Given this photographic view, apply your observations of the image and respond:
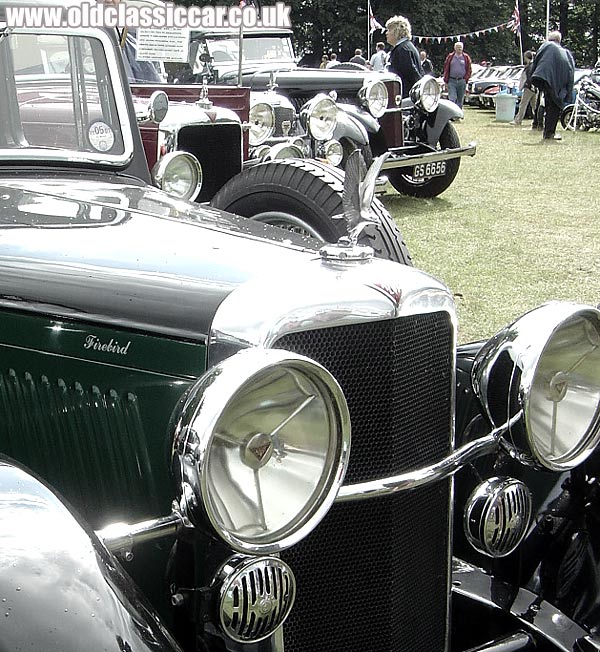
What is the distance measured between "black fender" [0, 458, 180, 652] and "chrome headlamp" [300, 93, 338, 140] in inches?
267

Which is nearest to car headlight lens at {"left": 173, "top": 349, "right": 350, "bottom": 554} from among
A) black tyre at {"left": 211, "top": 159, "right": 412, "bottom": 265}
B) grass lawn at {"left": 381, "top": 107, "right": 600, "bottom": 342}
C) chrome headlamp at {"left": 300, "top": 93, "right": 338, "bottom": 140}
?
black tyre at {"left": 211, "top": 159, "right": 412, "bottom": 265}

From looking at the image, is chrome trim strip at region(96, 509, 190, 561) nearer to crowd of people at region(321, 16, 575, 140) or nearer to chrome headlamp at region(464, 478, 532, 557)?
chrome headlamp at region(464, 478, 532, 557)

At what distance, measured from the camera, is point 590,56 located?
37656mm

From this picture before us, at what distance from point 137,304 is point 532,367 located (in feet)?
2.67

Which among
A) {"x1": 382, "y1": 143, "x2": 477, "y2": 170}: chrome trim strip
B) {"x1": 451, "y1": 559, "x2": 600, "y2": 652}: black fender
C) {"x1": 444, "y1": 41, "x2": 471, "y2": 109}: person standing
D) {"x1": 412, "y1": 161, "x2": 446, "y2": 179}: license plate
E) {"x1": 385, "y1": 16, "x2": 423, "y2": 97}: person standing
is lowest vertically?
{"x1": 444, "y1": 41, "x2": 471, "y2": 109}: person standing

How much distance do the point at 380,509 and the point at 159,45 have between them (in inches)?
201

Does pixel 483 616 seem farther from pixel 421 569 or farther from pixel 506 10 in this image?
pixel 506 10

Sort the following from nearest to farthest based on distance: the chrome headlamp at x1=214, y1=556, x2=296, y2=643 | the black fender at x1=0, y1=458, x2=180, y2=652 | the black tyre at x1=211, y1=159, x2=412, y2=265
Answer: the black fender at x1=0, y1=458, x2=180, y2=652 → the chrome headlamp at x1=214, y1=556, x2=296, y2=643 → the black tyre at x1=211, y1=159, x2=412, y2=265

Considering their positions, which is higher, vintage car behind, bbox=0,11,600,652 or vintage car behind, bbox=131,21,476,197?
vintage car behind, bbox=0,11,600,652

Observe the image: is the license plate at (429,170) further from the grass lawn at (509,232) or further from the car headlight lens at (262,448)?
the car headlight lens at (262,448)

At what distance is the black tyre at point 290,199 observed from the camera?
387 cm

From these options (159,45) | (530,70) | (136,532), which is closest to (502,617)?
(136,532)

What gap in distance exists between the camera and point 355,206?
6.51 ft

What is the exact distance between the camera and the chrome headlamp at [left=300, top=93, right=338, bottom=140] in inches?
312
